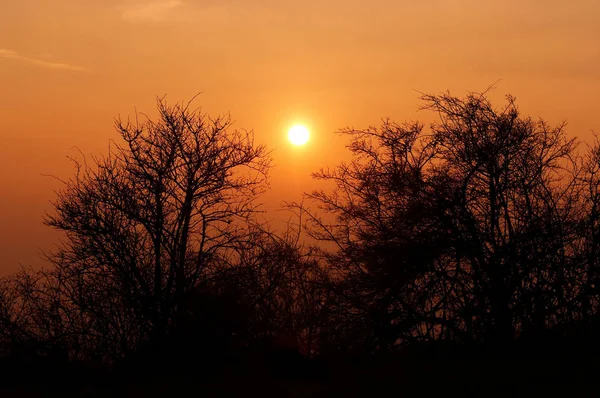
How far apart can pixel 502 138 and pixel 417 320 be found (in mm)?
4322

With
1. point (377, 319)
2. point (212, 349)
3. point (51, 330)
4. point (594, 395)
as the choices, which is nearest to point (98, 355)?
point (51, 330)

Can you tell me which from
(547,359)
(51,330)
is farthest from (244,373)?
(51,330)

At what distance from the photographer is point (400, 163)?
17.5m

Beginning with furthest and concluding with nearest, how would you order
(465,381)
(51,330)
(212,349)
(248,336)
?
1. (51,330)
2. (248,336)
3. (212,349)
4. (465,381)

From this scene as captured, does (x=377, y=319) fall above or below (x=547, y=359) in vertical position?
above

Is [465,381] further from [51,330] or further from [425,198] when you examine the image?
[51,330]

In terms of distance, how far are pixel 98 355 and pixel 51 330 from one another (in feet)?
5.43

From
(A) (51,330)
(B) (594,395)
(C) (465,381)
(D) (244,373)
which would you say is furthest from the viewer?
(A) (51,330)

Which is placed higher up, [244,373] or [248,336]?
[248,336]

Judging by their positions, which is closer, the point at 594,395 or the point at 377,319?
the point at 594,395

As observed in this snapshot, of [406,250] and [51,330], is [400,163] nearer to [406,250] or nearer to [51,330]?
[406,250]

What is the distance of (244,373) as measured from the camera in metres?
11.9

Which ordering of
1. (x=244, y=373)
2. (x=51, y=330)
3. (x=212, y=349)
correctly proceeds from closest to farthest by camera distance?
(x=244, y=373), (x=212, y=349), (x=51, y=330)

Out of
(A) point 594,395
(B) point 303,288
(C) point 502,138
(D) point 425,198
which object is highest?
(C) point 502,138
